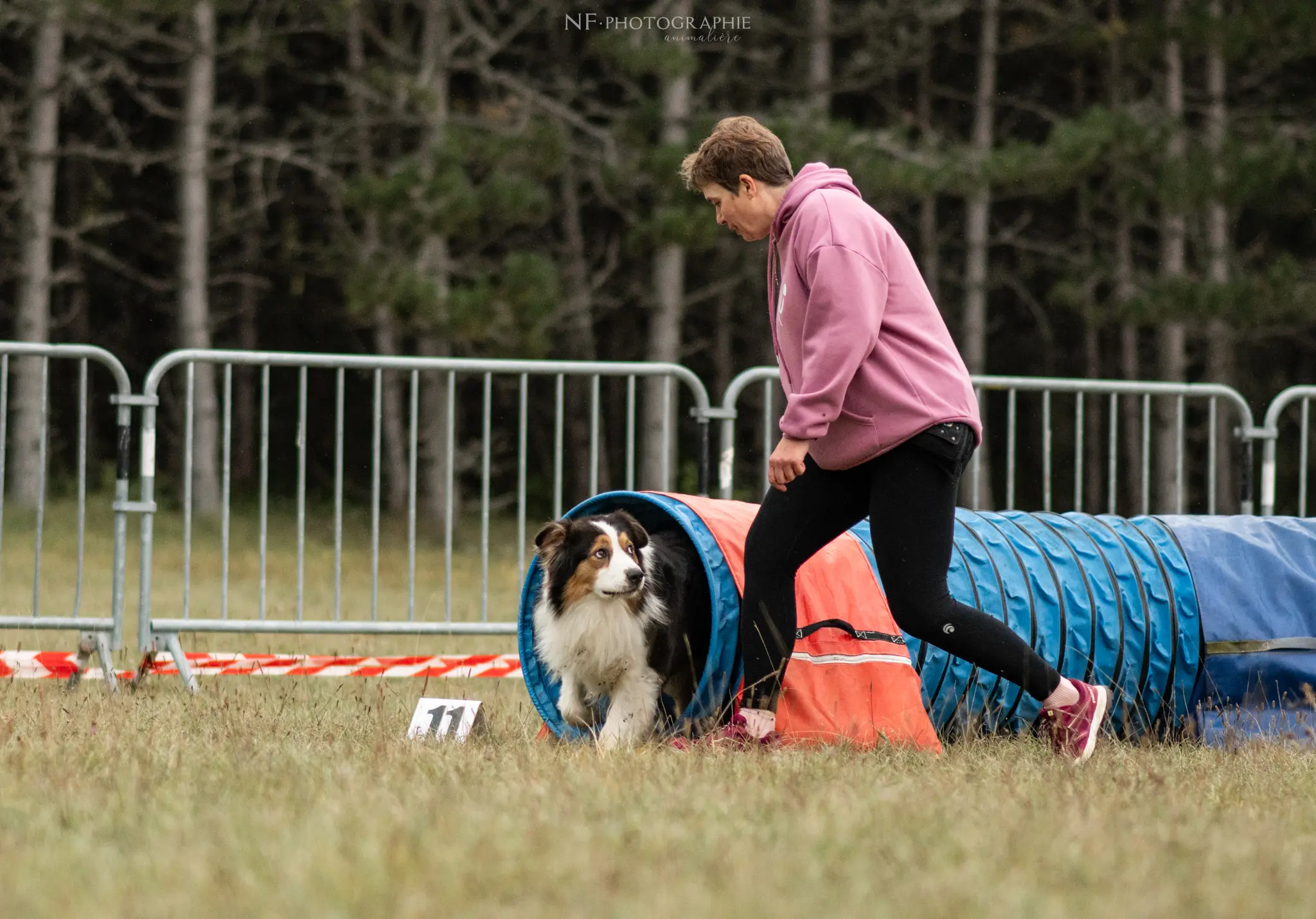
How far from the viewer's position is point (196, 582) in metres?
11.8

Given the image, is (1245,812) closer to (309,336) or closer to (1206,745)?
(1206,745)

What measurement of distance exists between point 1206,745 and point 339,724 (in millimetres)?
2786

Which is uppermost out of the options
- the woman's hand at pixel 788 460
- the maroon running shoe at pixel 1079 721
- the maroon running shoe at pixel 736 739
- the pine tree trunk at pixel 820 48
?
the pine tree trunk at pixel 820 48

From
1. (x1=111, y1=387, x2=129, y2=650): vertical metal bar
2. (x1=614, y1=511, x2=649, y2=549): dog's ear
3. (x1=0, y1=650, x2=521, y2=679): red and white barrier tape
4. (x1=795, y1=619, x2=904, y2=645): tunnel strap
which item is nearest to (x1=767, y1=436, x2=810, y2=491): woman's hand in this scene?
(x1=795, y1=619, x2=904, y2=645): tunnel strap

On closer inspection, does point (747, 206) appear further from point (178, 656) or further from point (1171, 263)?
point (1171, 263)

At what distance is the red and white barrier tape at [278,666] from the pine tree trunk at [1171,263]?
36.9 ft

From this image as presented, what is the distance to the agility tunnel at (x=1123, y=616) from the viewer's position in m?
4.99

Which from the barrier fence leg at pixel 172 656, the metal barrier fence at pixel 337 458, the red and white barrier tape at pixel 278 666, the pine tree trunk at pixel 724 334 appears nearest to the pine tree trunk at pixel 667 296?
the pine tree trunk at pixel 724 334

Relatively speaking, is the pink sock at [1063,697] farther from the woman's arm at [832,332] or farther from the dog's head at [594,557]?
the dog's head at [594,557]

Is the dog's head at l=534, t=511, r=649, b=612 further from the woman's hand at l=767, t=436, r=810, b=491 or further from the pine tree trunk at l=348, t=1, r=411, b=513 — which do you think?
the pine tree trunk at l=348, t=1, r=411, b=513

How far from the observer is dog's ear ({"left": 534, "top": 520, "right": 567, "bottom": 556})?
488cm

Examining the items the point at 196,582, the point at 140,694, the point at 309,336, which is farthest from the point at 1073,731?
the point at 309,336

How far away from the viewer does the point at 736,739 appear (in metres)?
4.27

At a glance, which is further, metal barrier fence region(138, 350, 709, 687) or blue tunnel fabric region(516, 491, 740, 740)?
metal barrier fence region(138, 350, 709, 687)
